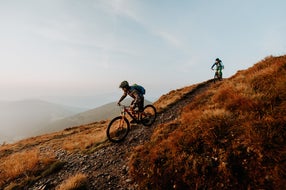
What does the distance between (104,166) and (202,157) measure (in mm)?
4569

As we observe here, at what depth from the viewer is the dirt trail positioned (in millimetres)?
8210

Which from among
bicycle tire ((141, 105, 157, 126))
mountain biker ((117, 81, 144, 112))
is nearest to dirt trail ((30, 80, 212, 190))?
bicycle tire ((141, 105, 157, 126))

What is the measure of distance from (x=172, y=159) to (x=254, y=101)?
186 inches

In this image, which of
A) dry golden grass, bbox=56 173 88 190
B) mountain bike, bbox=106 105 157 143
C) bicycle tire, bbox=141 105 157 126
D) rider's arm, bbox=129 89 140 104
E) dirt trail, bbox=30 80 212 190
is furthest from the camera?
bicycle tire, bbox=141 105 157 126

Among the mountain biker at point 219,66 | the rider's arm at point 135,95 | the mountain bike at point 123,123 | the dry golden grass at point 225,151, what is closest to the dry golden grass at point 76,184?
the dry golden grass at point 225,151

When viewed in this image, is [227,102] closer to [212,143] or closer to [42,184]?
[212,143]

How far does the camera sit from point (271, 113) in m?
8.29

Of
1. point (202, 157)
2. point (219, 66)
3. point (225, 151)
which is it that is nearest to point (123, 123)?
point (202, 157)

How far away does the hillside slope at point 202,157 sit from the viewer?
258 inches

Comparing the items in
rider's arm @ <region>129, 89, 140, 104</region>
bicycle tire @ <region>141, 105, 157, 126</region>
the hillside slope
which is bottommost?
the hillside slope

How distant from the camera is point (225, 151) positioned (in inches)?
287

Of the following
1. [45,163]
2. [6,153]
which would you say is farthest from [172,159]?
[6,153]

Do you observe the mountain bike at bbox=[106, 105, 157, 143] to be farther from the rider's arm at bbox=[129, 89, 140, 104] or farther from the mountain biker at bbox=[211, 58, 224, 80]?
the mountain biker at bbox=[211, 58, 224, 80]

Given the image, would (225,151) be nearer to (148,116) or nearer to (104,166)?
(104,166)
